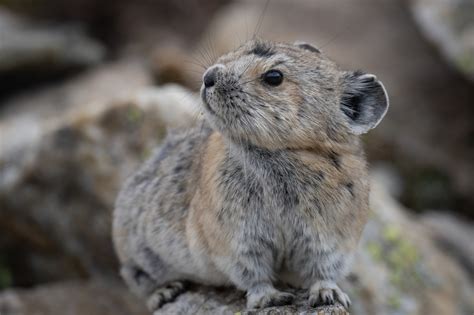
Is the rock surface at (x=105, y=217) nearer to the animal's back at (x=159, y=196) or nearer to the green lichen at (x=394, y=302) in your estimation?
the green lichen at (x=394, y=302)

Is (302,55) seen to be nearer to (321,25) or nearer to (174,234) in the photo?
(174,234)

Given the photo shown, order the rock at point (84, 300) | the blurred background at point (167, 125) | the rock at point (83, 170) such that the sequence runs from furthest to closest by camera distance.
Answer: the rock at point (83, 170)
the blurred background at point (167, 125)
the rock at point (84, 300)

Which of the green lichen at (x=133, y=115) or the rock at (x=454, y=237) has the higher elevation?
the green lichen at (x=133, y=115)

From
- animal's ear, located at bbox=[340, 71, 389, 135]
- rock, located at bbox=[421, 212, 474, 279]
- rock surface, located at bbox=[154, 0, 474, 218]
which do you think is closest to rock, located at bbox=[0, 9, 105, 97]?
rock surface, located at bbox=[154, 0, 474, 218]

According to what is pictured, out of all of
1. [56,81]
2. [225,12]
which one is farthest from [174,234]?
[225,12]

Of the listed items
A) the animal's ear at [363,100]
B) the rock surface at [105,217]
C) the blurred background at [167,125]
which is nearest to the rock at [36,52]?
the blurred background at [167,125]

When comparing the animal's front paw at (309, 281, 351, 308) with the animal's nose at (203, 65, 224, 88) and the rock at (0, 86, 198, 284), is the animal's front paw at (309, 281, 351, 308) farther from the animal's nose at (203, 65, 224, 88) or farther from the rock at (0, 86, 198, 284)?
the rock at (0, 86, 198, 284)

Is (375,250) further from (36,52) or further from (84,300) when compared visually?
(36,52)

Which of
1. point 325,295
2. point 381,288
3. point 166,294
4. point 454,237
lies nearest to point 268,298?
point 325,295
